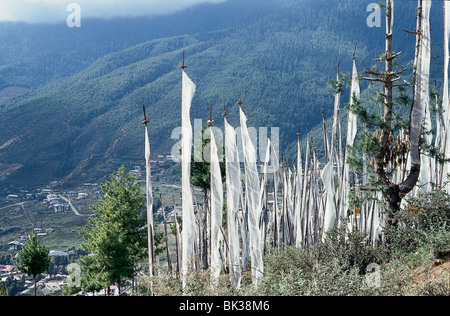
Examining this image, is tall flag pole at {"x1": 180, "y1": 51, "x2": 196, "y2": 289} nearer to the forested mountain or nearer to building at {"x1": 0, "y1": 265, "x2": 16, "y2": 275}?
building at {"x1": 0, "y1": 265, "x2": 16, "y2": 275}

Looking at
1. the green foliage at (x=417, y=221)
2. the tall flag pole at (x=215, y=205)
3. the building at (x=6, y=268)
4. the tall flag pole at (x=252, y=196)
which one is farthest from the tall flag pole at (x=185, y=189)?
the building at (x=6, y=268)

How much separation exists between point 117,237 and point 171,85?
96.8m

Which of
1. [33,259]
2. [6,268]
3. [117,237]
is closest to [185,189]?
[117,237]

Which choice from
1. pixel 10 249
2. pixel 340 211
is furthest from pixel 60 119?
pixel 340 211

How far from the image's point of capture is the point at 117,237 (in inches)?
541

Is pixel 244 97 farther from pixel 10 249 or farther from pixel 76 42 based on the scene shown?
pixel 76 42

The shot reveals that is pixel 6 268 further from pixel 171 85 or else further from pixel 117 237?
pixel 171 85

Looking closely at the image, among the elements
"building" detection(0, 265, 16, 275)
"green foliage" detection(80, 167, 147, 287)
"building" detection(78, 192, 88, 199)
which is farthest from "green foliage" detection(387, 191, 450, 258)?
"building" detection(78, 192, 88, 199)

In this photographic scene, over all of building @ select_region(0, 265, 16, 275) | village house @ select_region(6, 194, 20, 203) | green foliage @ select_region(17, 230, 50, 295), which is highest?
green foliage @ select_region(17, 230, 50, 295)

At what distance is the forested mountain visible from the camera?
82.2 meters

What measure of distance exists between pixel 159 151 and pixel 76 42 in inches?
4952

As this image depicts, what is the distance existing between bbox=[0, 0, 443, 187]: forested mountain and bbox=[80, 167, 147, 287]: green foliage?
3356 cm

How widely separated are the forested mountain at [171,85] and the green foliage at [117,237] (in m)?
33.6

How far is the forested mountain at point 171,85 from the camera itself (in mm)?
82188
